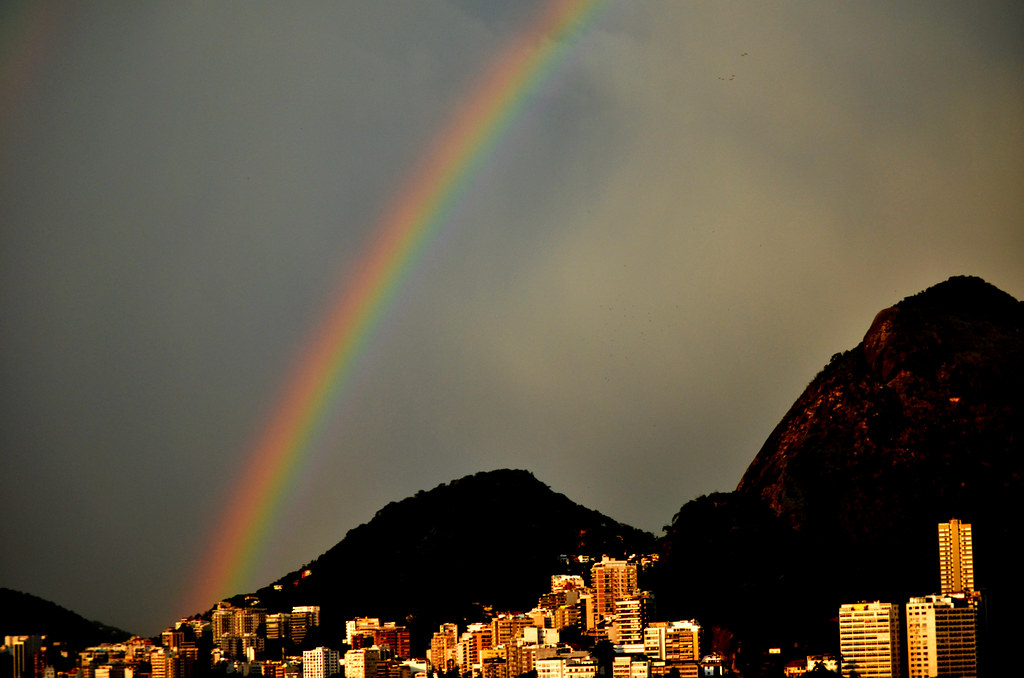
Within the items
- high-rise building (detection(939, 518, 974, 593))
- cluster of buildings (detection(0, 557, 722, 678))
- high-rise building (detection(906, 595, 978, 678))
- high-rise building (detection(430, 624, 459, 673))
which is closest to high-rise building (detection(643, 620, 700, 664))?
cluster of buildings (detection(0, 557, 722, 678))

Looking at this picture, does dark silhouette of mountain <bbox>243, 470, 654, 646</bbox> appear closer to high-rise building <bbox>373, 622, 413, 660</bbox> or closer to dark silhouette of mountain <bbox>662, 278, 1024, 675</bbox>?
high-rise building <bbox>373, 622, 413, 660</bbox>

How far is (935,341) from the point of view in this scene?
73250 millimetres

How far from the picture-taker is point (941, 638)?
60.6 m

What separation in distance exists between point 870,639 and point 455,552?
2900 centimetres

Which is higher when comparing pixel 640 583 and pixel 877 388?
pixel 877 388

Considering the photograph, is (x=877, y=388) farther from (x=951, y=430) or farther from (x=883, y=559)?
(x=883, y=559)

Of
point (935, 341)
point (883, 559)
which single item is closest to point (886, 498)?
point (883, 559)

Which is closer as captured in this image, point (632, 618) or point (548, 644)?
point (548, 644)

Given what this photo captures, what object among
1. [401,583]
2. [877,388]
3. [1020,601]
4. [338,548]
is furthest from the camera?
[338,548]

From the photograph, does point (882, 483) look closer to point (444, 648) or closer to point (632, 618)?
point (632, 618)

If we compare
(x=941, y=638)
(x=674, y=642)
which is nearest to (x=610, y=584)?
(x=674, y=642)

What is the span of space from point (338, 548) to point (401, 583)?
25.0 feet

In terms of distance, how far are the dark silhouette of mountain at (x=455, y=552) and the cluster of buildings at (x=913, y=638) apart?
79.6 feet

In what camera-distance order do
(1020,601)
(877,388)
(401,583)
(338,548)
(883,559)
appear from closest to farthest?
1. (1020,601)
2. (883,559)
3. (877,388)
4. (401,583)
5. (338,548)
